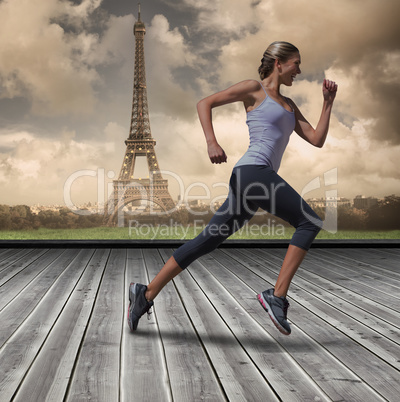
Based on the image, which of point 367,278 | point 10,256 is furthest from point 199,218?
point 367,278

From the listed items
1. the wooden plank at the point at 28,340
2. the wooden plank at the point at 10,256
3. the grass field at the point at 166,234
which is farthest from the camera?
the grass field at the point at 166,234

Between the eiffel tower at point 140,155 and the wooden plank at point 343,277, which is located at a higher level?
the eiffel tower at point 140,155

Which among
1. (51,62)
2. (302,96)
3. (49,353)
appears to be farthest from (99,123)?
(49,353)

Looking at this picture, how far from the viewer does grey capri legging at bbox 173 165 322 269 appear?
6.00 ft

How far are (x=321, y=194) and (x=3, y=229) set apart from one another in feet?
18.1

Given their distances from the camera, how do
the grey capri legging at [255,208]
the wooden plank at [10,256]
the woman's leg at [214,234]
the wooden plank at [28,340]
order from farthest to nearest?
the wooden plank at [10,256], the woman's leg at [214,234], the grey capri legging at [255,208], the wooden plank at [28,340]

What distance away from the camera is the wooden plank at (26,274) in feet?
8.91

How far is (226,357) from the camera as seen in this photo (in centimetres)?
159

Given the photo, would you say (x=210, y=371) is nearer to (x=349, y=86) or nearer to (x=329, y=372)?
(x=329, y=372)

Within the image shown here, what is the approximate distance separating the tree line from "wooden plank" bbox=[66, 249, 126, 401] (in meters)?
5.33

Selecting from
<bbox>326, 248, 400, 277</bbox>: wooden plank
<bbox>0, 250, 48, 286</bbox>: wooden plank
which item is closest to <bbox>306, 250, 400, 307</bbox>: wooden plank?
<bbox>326, 248, 400, 277</bbox>: wooden plank

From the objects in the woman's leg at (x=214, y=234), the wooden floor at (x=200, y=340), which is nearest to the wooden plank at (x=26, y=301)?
the wooden floor at (x=200, y=340)

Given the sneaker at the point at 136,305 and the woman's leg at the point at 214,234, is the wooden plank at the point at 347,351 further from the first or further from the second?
the sneaker at the point at 136,305

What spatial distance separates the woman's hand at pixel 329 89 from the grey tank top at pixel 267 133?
0.74ft
